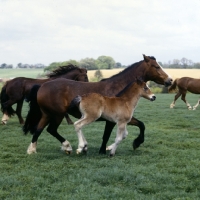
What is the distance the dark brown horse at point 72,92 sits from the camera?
7.85 meters

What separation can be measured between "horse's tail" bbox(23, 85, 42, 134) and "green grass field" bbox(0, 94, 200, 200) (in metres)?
0.53

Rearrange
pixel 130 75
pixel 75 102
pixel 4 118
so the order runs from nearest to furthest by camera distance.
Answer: pixel 75 102
pixel 130 75
pixel 4 118

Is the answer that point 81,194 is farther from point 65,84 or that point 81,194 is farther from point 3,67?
point 3,67

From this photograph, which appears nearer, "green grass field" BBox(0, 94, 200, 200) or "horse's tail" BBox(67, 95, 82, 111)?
"green grass field" BBox(0, 94, 200, 200)

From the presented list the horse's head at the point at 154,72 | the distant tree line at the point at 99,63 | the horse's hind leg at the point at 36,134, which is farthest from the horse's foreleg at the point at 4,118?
the distant tree line at the point at 99,63

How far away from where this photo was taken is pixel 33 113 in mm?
8750

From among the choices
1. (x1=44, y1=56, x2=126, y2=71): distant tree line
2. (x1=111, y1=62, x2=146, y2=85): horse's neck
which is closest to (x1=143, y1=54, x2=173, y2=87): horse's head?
(x1=111, y1=62, x2=146, y2=85): horse's neck

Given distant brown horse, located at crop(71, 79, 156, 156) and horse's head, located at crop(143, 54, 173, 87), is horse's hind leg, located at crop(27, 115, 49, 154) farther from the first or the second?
horse's head, located at crop(143, 54, 173, 87)

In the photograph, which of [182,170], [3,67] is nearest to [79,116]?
[182,170]

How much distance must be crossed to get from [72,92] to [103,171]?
7.24ft

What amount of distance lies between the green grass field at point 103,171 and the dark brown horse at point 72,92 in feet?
1.63

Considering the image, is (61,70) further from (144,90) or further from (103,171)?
(103,171)

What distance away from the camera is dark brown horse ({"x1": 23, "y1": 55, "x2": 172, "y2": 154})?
7.85 metres

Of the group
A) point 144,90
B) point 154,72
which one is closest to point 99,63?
point 154,72
